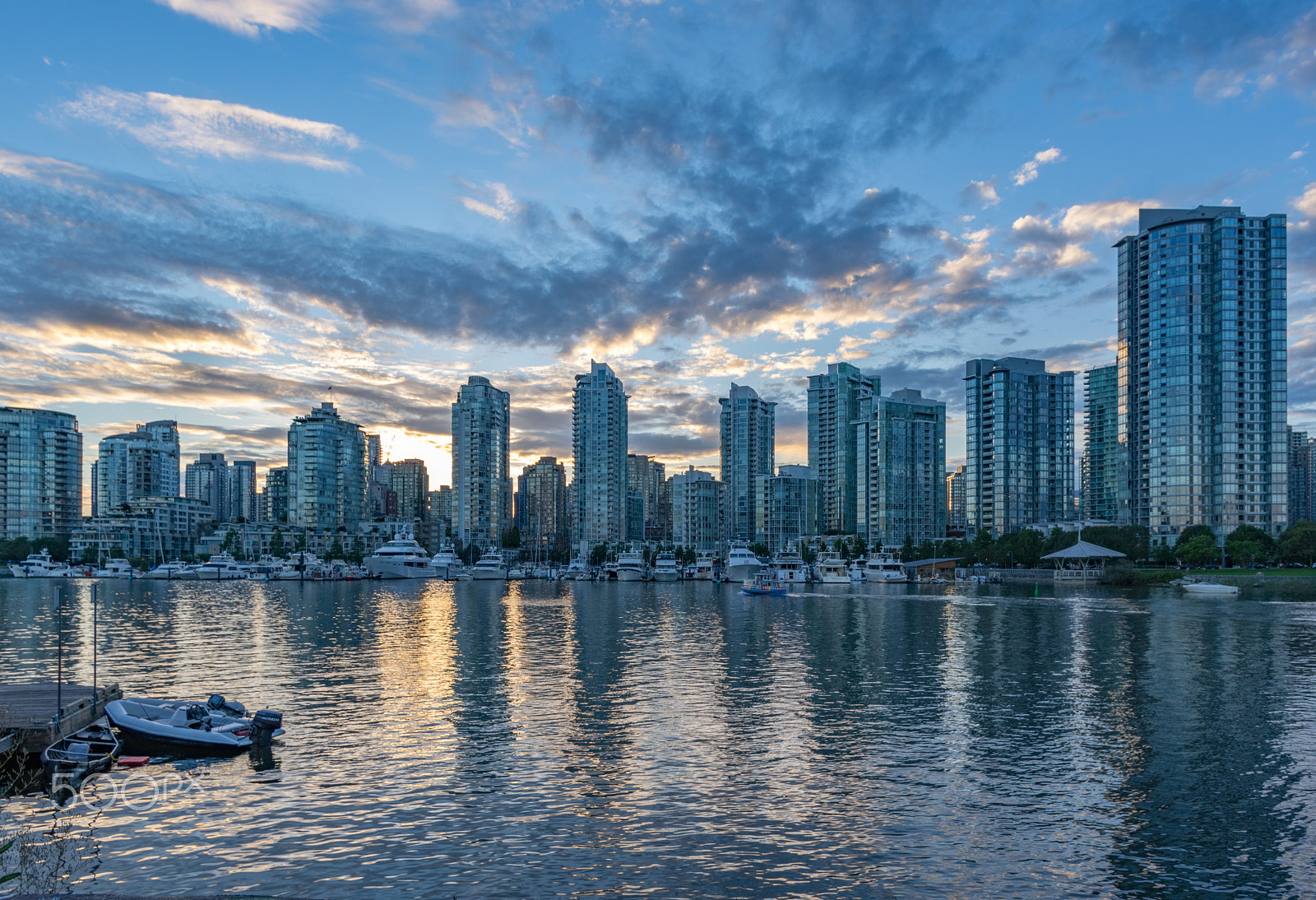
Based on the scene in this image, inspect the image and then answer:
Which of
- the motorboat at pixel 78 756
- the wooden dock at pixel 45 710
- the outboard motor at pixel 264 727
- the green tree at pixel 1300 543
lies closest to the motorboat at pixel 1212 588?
the green tree at pixel 1300 543

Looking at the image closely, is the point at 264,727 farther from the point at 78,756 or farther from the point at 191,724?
the point at 78,756

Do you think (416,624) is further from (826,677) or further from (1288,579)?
(1288,579)

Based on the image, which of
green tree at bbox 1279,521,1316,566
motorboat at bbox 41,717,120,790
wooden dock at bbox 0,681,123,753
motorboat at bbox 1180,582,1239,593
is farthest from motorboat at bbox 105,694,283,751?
green tree at bbox 1279,521,1316,566

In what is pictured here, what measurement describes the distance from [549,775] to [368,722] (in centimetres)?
1488

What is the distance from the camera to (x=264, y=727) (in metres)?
39.6

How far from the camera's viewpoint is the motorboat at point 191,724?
3900 centimetres

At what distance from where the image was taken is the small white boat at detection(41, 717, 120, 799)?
114 feet

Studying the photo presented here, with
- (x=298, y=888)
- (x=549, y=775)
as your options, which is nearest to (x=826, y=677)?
(x=549, y=775)

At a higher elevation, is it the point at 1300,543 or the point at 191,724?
the point at 191,724

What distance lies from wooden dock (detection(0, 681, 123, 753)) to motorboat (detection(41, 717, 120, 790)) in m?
0.58

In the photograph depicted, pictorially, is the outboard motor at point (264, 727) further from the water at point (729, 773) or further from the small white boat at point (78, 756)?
the small white boat at point (78, 756)

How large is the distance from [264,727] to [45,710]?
11.0 meters

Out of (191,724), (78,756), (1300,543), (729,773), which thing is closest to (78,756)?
(78,756)

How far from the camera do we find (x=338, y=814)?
1182 inches
